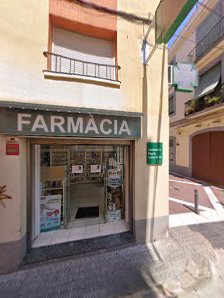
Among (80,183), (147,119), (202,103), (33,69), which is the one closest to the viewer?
(33,69)

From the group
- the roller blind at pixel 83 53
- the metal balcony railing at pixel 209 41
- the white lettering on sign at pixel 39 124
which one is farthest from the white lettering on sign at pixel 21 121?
the metal balcony railing at pixel 209 41

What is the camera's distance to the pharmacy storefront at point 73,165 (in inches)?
131

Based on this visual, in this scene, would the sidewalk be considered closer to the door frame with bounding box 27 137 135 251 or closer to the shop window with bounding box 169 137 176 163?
the door frame with bounding box 27 137 135 251

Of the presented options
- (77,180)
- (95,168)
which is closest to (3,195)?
(77,180)

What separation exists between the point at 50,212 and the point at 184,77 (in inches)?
213

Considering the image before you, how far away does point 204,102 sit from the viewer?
32.9 ft

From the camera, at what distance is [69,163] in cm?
481

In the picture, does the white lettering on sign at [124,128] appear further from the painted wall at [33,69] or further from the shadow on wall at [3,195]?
the shadow on wall at [3,195]

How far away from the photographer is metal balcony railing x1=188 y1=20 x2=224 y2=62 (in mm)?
9627

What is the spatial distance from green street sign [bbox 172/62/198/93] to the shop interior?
2397 mm

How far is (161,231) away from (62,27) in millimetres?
5706

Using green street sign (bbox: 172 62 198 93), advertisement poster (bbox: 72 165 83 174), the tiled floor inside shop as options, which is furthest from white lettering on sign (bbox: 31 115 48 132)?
green street sign (bbox: 172 62 198 93)

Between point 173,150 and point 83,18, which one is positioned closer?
point 83,18

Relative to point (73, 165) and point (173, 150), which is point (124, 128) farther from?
point (173, 150)
